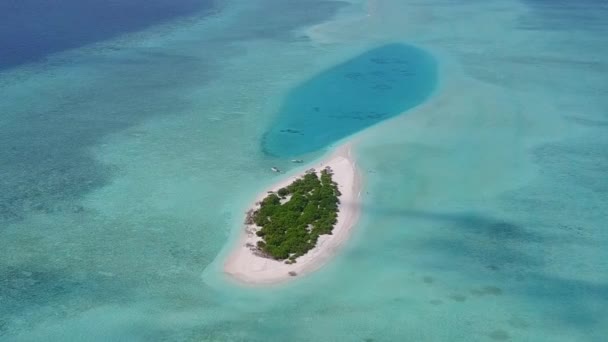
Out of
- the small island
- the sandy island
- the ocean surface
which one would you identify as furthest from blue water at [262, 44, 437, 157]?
the sandy island

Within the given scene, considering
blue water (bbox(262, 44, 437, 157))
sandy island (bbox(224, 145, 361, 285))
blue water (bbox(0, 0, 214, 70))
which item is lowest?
sandy island (bbox(224, 145, 361, 285))

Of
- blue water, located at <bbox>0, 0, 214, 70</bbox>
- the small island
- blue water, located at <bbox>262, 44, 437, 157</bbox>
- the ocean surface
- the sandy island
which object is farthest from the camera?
blue water, located at <bbox>0, 0, 214, 70</bbox>

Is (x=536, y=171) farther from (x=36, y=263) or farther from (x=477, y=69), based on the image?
(x=36, y=263)

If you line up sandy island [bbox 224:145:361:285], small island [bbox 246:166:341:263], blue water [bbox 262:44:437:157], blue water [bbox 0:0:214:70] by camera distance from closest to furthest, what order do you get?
sandy island [bbox 224:145:361:285], small island [bbox 246:166:341:263], blue water [bbox 262:44:437:157], blue water [bbox 0:0:214:70]

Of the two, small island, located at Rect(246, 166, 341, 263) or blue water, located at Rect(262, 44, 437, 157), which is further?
blue water, located at Rect(262, 44, 437, 157)

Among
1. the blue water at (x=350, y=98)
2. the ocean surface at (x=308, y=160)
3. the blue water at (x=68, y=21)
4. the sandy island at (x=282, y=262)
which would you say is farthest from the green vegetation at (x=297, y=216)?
the blue water at (x=68, y=21)

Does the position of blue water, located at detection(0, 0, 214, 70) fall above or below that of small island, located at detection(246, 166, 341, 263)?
above

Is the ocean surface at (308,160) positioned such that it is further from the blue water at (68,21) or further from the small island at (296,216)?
the small island at (296,216)

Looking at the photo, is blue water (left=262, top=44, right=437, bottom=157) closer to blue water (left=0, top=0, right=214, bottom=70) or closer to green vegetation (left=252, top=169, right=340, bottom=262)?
green vegetation (left=252, top=169, right=340, bottom=262)
